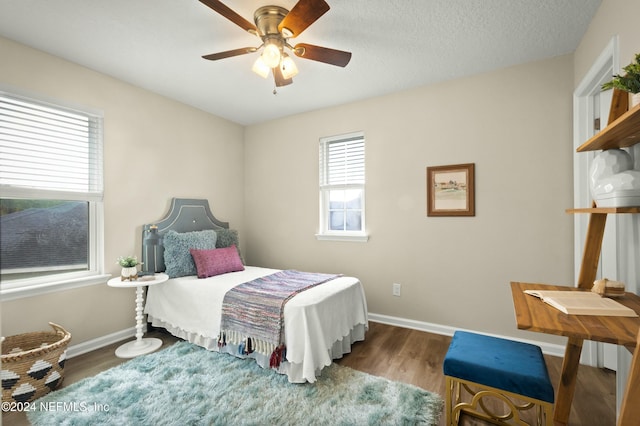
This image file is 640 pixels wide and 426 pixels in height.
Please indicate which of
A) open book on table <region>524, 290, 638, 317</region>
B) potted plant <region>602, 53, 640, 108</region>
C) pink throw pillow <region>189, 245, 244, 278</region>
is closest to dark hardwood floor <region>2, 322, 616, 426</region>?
pink throw pillow <region>189, 245, 244, 278</region>

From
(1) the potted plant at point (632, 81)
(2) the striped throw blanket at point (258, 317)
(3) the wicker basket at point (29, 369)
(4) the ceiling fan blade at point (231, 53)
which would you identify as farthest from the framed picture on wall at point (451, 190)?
(3) the wicker basket at point (29, 369)

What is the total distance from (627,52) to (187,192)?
3.93m

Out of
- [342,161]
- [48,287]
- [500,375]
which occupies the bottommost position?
[500,375]

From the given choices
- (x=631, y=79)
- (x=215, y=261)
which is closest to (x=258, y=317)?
(x=215, y=261)

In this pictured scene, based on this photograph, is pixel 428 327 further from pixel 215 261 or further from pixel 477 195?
pixel 215 261

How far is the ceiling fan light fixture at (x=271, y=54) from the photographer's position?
204 centimetres

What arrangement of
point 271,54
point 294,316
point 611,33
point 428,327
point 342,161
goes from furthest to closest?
point 342,161 < point 428,327 < point 294,316 < point 271,54 < point 611,33

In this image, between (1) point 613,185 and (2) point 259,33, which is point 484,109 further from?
(2) point 259,33

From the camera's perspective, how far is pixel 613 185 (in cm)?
145

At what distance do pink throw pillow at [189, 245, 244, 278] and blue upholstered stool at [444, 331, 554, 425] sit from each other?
90.5 inches

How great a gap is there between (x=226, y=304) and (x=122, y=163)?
1.79m

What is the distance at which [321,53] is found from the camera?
2154 millimetres

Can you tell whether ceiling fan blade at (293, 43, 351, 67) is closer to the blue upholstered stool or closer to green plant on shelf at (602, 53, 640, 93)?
green plant on shelf at (602, 53, 640, 93)

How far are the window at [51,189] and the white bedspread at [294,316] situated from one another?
761 mm
